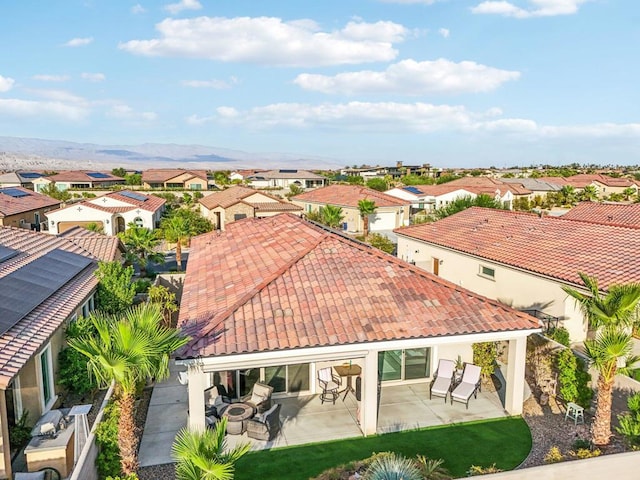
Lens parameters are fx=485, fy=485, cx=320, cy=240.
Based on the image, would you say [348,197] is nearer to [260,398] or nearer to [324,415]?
[324,415]

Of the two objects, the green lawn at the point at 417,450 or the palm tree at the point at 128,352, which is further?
the green lawn at the point at 417,450

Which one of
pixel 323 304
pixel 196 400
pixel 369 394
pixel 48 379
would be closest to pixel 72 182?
pixel 48 379

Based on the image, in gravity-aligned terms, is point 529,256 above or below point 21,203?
above

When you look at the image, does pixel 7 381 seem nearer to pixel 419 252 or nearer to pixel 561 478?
pixel 561 478

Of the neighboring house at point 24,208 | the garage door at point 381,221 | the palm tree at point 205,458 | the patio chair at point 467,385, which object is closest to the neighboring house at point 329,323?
the patio chair at point 467,385

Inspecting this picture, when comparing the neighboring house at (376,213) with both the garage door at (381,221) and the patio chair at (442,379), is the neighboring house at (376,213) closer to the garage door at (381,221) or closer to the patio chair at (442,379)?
the garage door at (381,221)

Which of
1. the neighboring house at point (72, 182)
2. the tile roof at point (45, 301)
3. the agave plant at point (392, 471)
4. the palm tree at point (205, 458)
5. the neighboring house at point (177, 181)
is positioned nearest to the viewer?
the palm tree at point (205, 458)
